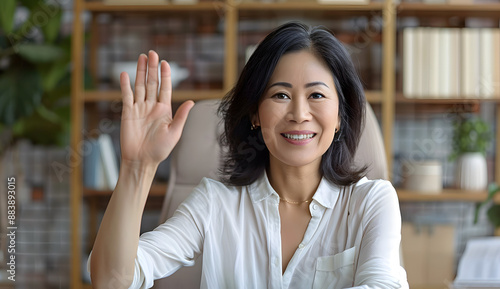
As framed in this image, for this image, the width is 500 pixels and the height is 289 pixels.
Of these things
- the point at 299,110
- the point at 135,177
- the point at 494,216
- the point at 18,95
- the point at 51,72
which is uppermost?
the point at 51,72

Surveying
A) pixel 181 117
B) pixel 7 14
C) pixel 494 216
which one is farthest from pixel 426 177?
pixel 7 14

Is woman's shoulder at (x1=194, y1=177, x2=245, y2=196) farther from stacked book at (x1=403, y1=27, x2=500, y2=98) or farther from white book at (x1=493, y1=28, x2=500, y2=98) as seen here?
white book at (x1=493, y1=28, x2=500, y2=98)

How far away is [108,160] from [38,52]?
0.58 metres

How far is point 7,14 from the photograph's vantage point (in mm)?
2609

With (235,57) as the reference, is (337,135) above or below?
below

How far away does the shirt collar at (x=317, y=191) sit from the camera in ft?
3.60

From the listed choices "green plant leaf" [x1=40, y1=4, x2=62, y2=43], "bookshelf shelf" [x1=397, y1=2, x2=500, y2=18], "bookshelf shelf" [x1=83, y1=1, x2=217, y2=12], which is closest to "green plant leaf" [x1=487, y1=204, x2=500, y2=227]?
"bookshelf shelf" [x1=397, y1=2, x2=500, y2=18]

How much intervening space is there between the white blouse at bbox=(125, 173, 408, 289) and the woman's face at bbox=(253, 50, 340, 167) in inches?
4.8

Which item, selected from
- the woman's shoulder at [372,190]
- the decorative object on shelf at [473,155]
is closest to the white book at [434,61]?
the decorative object on shelf at [473,155]

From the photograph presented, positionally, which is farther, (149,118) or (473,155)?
→ (473,155)

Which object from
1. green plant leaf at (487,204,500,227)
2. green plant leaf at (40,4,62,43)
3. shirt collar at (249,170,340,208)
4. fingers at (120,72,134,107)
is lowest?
green plant leaf at (487,204,500,227)

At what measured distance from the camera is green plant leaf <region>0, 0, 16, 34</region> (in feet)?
8.50

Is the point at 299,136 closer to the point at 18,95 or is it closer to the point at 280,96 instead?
the point at 280,96

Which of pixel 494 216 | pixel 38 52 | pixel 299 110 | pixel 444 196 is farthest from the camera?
pixel 38 52
